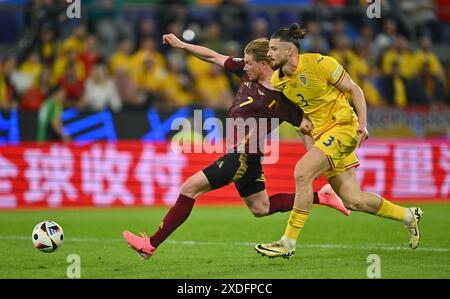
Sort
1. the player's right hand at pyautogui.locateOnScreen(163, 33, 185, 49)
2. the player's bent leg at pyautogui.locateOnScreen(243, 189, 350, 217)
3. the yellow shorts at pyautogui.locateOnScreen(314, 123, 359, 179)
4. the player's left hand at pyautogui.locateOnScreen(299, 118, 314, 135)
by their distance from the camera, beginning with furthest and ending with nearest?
1. the player's bent leg at pyautogui.locateOnScreen(243, 189, 350, 217)
2. the player's right hand at pyautogui.locateOnScreen(163, 33, 185, 49)
3. the player's left hand at pyautogui.locateOnScreen(299, 118, 314, 135)
4. the yellow shorts at pyautogui.locateOnScreen(314, 123, 359, 179)

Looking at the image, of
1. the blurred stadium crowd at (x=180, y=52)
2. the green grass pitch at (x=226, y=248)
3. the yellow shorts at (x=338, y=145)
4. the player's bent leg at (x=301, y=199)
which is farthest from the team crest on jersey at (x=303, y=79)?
the blurred stadium crowd at (x=180, y=52)

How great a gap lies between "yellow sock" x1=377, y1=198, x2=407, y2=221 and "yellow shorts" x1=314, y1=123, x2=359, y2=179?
56 centimetres

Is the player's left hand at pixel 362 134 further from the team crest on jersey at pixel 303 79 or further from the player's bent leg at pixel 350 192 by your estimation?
the team crest on jersey at pixel 303 79

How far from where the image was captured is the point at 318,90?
9195 mm

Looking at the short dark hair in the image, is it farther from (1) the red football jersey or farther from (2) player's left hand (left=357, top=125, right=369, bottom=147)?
(2) player's left hand (left=357, top=125, right=369, bottom=147)

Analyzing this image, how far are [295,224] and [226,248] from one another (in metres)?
1.86

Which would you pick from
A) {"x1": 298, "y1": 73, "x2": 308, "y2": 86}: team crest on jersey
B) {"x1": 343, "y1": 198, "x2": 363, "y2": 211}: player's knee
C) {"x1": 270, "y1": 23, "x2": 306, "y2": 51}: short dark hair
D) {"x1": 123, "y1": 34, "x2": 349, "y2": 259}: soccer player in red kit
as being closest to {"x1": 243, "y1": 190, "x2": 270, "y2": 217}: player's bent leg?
{"x1": 123, "y1": 34, "x2": 349, "y2": 259}: soccer player in red kit

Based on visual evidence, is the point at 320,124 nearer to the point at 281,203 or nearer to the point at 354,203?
the point at 354,203

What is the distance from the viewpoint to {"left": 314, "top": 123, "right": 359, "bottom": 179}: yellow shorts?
29.7ft

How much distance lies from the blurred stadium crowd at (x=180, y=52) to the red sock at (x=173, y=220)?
8.66 metres

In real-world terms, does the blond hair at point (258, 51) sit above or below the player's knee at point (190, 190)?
above

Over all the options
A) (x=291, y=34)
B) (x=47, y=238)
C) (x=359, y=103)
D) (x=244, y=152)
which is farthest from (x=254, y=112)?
(x=47, y=238)

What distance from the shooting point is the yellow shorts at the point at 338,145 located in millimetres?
9062
